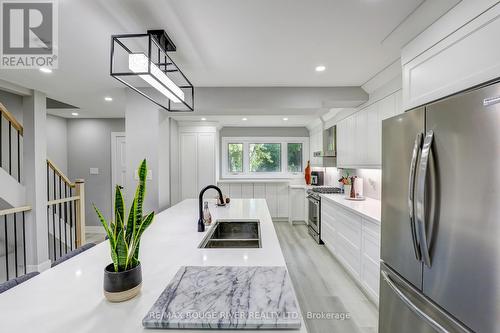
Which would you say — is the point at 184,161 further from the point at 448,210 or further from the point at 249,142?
the point at 448,210

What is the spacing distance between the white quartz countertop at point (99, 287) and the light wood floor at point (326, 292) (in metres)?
1.10

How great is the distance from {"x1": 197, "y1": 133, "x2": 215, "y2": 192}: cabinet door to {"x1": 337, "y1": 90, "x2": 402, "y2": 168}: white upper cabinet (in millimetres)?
2621

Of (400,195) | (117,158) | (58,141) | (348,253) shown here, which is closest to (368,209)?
(348,253)

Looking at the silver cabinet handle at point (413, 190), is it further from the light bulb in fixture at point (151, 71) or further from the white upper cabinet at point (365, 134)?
the light bulb in fixture at point (151, 71)

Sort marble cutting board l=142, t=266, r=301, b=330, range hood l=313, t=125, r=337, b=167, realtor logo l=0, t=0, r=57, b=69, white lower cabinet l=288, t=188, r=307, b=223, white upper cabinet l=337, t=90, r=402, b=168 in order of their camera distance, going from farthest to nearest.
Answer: white lower cabinet l=288, t=188, r=307, b=223 < range hood l=313, t=125, r=337, b=167 < white upper cabinet l=337, t=90, r=402, b=168 < realtor logo l=0, t=0, r=57, b=69 < marble cutting board l=142, t=266, r=301, b=330

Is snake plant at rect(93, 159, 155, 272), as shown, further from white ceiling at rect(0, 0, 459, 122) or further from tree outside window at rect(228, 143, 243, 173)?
tree outside window at rect(228, 143, 243, 173)

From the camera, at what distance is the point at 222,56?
217 cm

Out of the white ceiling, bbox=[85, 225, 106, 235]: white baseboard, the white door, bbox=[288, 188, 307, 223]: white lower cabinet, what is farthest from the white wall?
bbox=[288, 188, 307, 223]: white lower cabinet

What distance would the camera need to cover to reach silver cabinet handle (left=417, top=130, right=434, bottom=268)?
3.83ft

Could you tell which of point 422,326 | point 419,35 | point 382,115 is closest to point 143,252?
point 422,326

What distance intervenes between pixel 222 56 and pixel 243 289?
80.2 inches

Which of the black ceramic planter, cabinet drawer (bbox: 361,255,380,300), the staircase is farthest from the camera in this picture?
the staircase

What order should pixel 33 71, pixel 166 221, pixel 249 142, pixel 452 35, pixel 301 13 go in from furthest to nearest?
pixel 249 142 < pixel 33 71 < pixel 166 221 < pixel 301 13 < pixel 452 35

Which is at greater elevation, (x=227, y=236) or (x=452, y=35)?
(x=452, y=35)
